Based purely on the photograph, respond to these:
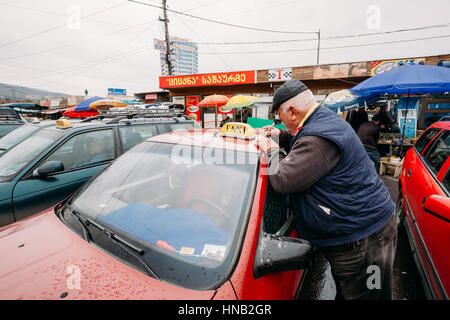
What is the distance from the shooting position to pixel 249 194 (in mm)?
1315

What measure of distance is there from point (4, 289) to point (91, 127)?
102 inches

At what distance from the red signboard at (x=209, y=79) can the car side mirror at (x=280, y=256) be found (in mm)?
13207

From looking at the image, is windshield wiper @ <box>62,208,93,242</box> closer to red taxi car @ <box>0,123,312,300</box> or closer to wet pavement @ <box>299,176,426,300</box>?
red taxi car @ <box>0,123,312,300</box>

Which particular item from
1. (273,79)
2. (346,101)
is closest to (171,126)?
(346,101)

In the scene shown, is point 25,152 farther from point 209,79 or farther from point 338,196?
point 209,79

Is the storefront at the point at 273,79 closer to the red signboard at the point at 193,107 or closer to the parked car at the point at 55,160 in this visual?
the red signboard at the point at 193,107

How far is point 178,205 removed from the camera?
1.55m

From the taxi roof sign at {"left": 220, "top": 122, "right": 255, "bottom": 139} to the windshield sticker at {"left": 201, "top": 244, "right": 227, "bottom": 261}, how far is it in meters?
0.95

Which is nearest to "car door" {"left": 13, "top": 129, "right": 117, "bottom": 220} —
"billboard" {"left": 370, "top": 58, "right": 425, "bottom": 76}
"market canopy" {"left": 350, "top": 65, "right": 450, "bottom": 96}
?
"market canopy" {"left": 350, "top": 65, "right": 450, "bottom": 96}

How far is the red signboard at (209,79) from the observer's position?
13.3 metres

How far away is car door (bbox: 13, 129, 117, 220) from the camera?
2311 millimetres

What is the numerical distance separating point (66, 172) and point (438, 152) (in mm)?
4549
